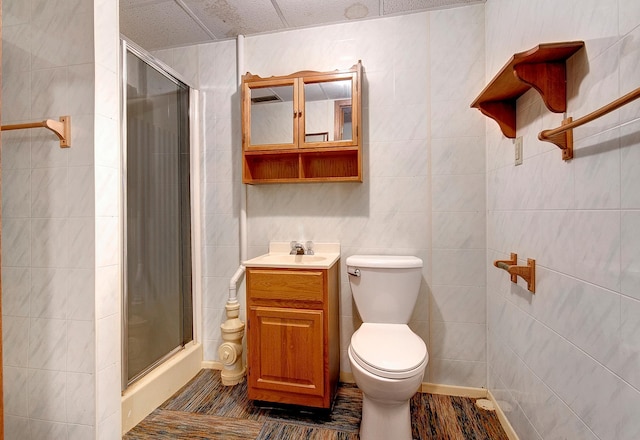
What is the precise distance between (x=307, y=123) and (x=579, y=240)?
1.44 metres

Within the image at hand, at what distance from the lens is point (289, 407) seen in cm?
175

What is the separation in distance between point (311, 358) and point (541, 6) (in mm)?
1853

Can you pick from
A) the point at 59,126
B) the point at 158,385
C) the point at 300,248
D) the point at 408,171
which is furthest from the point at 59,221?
the point at 408,171

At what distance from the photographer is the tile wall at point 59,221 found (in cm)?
125

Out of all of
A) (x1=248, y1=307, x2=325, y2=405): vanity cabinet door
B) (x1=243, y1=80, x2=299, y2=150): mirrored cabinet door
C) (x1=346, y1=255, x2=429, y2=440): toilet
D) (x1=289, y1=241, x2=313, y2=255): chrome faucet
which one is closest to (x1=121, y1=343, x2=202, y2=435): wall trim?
(x1=248, y1=307, x2=325, y2=405): vanity cabinet door

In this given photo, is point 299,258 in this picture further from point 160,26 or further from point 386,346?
point 160,26

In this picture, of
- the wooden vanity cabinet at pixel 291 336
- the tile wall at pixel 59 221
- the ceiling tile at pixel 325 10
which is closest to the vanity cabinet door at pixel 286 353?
the wooden vanity cabinet at pixel 291 336

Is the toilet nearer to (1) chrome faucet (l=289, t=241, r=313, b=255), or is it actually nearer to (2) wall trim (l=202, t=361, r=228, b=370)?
(1) chrome faucet (l=289, t=241, r=313, b=255)

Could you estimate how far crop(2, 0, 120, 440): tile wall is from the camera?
1253mm

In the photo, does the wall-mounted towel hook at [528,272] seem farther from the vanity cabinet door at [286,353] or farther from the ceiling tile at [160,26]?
the ceiling tile at [160,26]

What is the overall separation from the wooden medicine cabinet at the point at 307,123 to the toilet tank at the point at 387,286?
531 millimetres

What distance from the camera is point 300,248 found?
76.2 inches

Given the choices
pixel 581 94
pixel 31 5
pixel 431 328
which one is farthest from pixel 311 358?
pixel 31 5

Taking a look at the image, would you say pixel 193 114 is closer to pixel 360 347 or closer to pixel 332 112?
pixel 332 112
